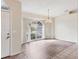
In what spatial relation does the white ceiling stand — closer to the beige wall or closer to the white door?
the beige wall

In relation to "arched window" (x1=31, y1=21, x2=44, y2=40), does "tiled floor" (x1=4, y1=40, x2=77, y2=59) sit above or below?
below

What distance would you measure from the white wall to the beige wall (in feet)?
16.0

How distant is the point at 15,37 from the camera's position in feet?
14.3

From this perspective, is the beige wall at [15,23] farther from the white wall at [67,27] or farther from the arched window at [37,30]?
the white wall at [67,27]

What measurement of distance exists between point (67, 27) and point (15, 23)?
5482 mm

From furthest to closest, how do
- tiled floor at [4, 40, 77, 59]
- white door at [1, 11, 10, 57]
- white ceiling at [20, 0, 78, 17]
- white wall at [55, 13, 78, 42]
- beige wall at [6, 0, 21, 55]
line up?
1. white wall at [55, 13, 78, 42]
2. white ceiling at [20, 0, 78, 17]
3. beige wall at [6, 0, 21, 55]
4. tiled floor at [4, 40, 77, 59]
5. white door at [1, 11, 10, 57]

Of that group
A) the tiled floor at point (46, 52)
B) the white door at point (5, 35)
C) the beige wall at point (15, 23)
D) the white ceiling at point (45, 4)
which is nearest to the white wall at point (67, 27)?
the white ceiling at point (45, 4)

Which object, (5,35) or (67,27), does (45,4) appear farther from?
(67,27)

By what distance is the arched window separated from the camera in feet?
27.4

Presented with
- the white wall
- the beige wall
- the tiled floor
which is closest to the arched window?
the white wall

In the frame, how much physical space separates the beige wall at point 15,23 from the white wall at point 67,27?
4.87m

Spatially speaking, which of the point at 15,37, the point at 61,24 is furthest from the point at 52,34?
the point at 15,37

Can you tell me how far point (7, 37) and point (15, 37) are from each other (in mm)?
449

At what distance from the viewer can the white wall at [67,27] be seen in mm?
7736
